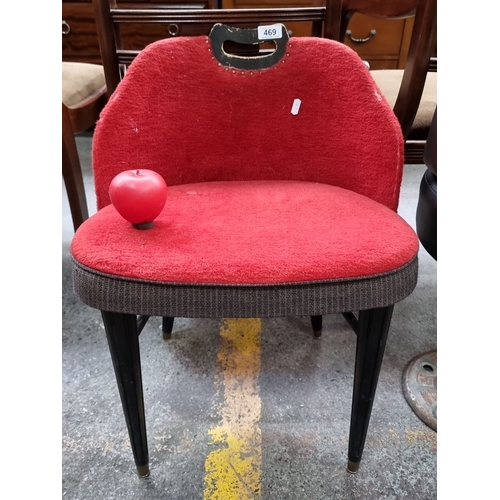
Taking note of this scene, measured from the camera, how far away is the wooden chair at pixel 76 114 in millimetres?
1164

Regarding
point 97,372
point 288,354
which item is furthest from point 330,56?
point 97,372

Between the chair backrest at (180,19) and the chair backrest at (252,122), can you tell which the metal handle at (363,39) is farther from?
the chair backrest at (252,122)

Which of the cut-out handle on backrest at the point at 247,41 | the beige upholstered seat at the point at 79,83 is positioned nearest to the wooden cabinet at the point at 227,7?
the beige upholstered seat at the point at 79,83

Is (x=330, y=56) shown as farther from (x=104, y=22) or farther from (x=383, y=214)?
(x=104, y=22)

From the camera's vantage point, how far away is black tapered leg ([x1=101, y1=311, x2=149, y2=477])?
2.08 ft

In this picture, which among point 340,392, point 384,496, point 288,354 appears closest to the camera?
point 384,496

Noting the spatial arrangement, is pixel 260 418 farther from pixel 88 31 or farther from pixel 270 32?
pixel 88 31

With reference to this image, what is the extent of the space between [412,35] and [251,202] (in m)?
0.53

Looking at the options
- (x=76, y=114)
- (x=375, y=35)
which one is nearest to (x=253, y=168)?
(x=76, y=114)

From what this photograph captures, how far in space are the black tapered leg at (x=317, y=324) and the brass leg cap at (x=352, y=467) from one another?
41 centimetres

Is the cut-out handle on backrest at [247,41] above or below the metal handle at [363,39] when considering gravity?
above

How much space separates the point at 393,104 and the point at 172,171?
1.97ft

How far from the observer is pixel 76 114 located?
1.20 metres

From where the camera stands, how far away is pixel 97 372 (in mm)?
1076
